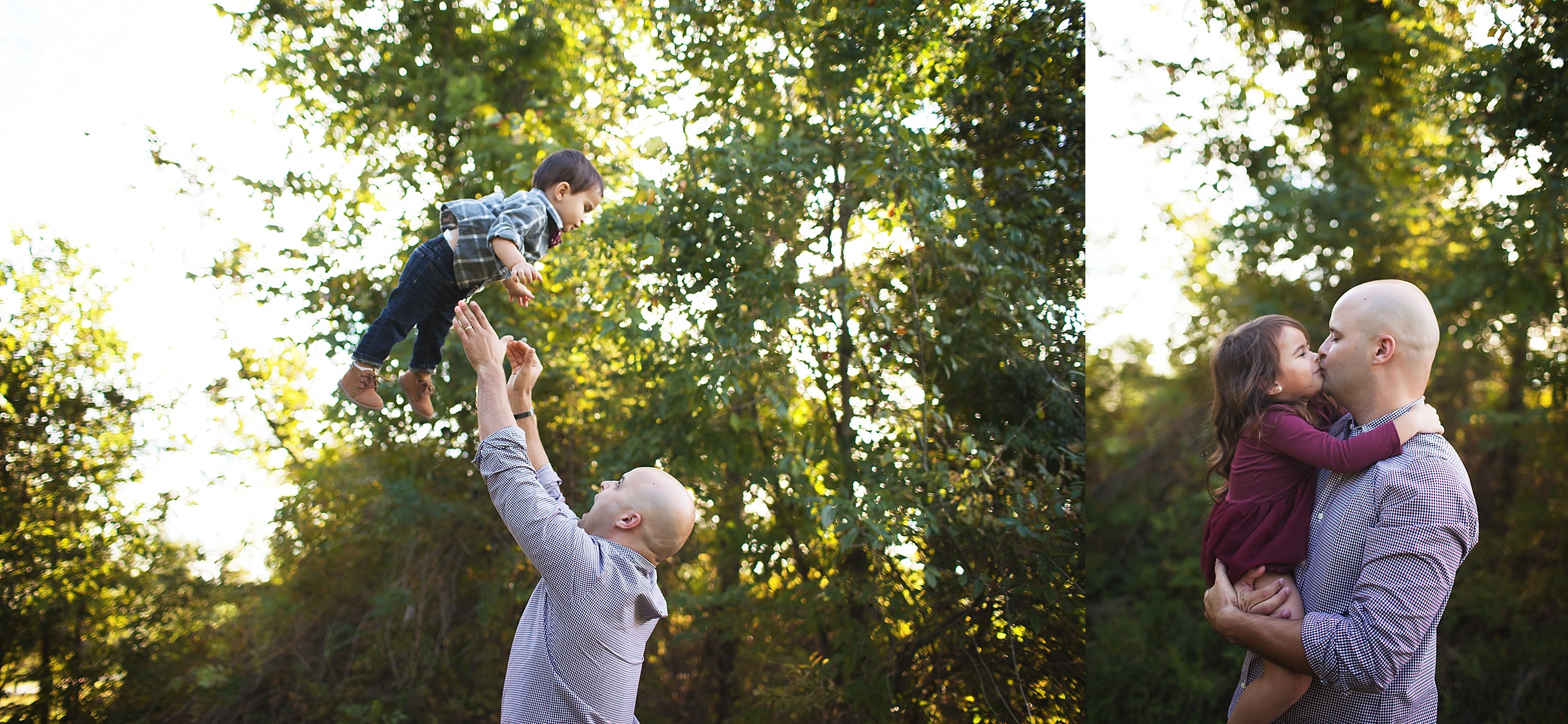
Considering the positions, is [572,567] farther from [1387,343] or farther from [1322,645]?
[1387,343]

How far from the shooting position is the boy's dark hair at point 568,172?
2.15 m

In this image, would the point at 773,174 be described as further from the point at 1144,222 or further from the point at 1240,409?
the point at 1144,222

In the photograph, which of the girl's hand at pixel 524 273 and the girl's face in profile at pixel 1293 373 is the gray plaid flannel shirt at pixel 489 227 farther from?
the girl's face in profile at pixel 1293 373

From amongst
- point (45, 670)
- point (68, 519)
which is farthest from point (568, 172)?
point (45, 670)

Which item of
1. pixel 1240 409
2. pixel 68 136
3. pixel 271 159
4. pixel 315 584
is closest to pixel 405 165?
pixel 271 159

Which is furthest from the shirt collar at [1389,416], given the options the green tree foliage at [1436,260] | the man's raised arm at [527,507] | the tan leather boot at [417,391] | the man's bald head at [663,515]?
the green tree foliage at [1436,260]

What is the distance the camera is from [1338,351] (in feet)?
5.77

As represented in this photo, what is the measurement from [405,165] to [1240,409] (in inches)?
132

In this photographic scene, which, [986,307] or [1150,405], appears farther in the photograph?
[1150,405]

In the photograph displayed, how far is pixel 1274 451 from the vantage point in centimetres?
182

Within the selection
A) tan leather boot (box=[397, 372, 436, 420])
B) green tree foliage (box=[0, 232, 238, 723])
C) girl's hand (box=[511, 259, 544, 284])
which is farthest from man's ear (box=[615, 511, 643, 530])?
green tree foliage (box=[0, 232, 238, 723])

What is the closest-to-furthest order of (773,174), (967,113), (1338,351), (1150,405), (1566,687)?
(1338,351), (773,174), (967,113), (1566,687), (1150,405)

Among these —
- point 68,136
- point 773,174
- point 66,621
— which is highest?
point 68,136

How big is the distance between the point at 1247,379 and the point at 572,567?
130cm
